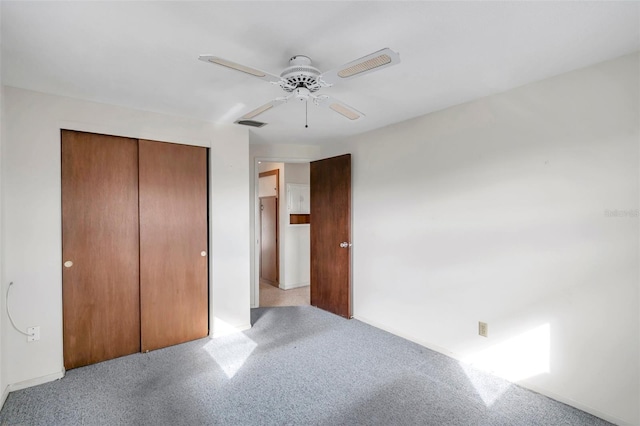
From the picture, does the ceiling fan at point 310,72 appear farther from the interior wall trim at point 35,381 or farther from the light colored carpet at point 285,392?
the interior wall trim at point 35,381

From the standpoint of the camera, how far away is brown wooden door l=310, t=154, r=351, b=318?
12.9 ft

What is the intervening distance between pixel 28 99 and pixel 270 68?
195 cm

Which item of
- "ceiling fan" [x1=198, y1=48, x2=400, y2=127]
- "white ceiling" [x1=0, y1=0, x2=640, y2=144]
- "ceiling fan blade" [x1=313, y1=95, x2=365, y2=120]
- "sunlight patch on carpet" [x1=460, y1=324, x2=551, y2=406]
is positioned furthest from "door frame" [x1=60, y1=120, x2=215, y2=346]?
"sunlight patch on carpet" [x1=460, y1=324, x2=551, y2=406]

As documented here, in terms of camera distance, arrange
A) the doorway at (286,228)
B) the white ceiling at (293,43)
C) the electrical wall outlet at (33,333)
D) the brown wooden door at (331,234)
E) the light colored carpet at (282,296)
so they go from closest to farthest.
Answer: the white ceiling at (293,43)
the electrical wall outlet at (33,333)
the brown wooden door at (331,234)
the light colored carpet at (282,296)
the doorway at (286,228)

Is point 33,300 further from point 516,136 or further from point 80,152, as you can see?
point 516,136

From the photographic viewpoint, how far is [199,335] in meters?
3.30

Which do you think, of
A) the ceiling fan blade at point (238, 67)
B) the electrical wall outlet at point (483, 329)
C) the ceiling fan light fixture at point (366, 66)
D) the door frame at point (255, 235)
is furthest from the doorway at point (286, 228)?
the ceiling fan light fixture at point (366, 66)

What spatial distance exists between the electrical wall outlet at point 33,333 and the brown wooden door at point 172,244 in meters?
0.73

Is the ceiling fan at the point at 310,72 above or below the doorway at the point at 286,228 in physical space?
above

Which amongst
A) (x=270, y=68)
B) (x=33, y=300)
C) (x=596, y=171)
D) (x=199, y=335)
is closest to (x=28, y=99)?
(x=33, y=300)

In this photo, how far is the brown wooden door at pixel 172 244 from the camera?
9.78 feet

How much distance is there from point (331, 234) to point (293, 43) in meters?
2.69

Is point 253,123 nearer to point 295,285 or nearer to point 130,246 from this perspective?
point 130,246

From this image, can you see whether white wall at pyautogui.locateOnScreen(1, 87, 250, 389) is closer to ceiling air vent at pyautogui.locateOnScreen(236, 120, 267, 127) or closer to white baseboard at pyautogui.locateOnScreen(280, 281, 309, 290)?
ceiling air vent at pyautogui.locateOnScreen(236, 120, 267, 127)
